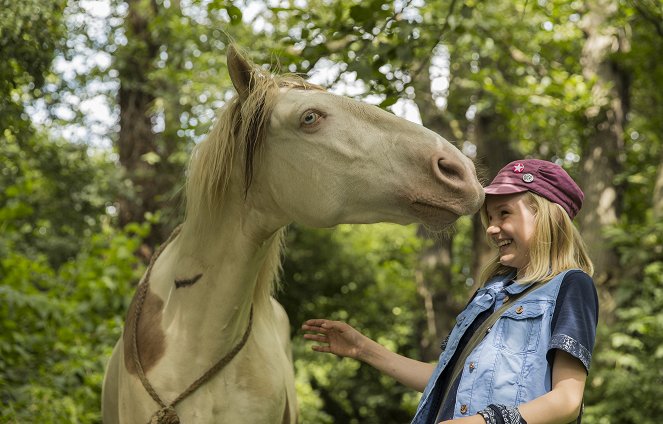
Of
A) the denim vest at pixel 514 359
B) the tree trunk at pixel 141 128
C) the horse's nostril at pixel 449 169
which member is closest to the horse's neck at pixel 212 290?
the horse's nostril at pixel 449 169

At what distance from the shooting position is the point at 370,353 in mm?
2676

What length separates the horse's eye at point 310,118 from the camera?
2455 mm

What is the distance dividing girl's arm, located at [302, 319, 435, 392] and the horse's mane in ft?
1.75

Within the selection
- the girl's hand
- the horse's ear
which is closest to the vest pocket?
the girl's hand

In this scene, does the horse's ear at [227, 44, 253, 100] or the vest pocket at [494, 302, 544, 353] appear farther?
the horse's ear at [227, 44, 253, 100]

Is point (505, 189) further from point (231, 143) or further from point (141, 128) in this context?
point (141, 128)

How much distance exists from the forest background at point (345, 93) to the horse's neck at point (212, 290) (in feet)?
1.68

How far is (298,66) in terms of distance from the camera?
420 centimetres

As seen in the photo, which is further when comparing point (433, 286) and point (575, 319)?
point (433, 286)

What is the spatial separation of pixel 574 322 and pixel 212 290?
1180mm

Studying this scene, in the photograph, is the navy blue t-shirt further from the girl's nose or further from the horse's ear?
the horse's ear

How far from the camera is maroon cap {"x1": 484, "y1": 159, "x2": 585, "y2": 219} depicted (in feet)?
7.46

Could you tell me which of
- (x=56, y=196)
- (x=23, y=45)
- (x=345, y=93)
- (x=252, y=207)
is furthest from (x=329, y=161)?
(x=56, y=196)

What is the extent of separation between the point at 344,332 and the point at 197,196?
2.22ft
